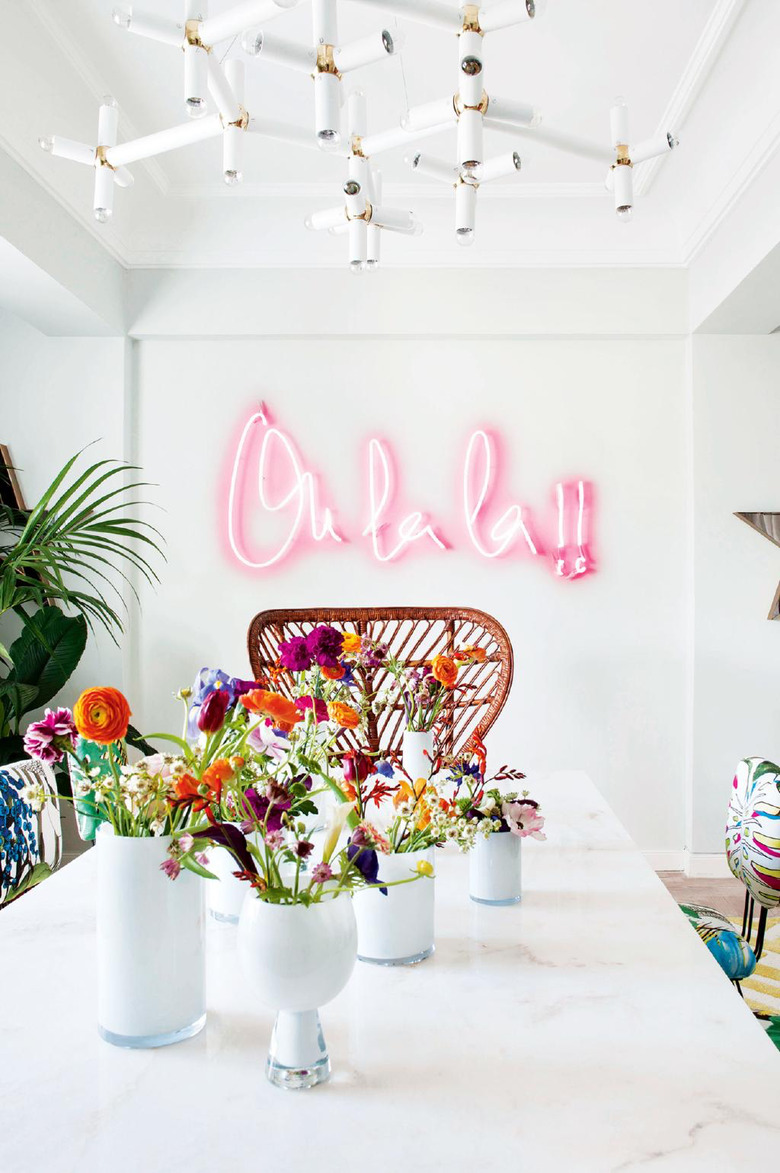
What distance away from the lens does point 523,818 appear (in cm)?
131

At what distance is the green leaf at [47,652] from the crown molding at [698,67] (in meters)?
2.41

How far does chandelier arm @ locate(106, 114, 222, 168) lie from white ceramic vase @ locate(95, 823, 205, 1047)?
3.90 ft

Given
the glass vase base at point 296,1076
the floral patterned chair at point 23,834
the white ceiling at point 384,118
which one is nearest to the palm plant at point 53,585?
the white ceiling at point 384,118

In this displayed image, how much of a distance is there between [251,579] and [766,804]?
2.39m

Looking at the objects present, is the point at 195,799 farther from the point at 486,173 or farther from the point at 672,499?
the point at 672,499

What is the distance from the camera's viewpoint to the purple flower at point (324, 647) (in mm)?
1325

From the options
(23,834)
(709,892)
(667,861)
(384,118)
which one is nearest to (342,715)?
(23,834)

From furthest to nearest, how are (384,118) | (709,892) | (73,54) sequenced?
(709,892), (384,118), (73,54)

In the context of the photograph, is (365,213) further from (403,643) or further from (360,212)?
(403,643)

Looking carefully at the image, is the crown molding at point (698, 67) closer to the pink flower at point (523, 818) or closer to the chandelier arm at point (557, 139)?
the chandelier arm at point (557, 139)

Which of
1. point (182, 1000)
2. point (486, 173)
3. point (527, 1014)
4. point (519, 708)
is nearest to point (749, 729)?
point (519, 708)

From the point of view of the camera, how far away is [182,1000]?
36.2 inches

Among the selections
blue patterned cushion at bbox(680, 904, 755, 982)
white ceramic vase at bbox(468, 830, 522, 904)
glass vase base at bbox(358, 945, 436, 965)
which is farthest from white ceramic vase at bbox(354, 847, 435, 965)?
blue patterned cushion at bbox(680, 904, 755, 982)

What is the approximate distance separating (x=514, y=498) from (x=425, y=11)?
2.47 m
